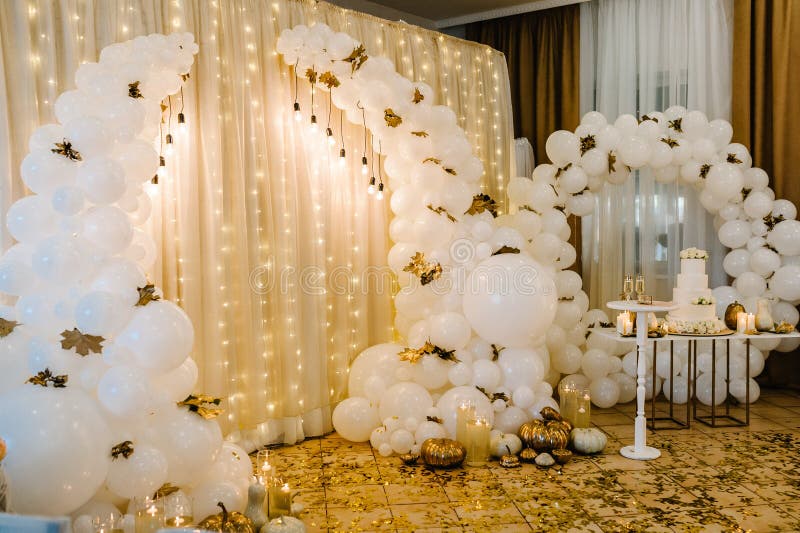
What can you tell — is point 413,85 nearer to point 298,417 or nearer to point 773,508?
point 298,417

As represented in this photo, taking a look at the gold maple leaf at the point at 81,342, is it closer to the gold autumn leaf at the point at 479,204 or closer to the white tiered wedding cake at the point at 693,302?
the gold autumn leaf at the point at 479,204

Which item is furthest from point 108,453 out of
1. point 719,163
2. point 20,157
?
point 719,163

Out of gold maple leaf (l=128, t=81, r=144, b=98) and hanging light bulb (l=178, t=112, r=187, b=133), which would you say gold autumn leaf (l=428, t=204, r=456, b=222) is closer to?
hanging light bulb (l=178, t=112, r=187, b=133)

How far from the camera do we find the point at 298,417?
463 centimetres

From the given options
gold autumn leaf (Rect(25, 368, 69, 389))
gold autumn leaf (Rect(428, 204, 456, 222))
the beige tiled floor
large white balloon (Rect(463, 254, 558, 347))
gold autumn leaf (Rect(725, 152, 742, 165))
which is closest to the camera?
gold autumn leaf (Rect(25, 368, 69, 389))

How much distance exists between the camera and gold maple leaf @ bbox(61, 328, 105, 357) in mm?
2896

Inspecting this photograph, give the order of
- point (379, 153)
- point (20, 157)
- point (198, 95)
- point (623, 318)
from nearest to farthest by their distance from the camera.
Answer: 1. point (20, 157)
2. point (198, 95)
3. point (623, 318)
4. point (379, 153)

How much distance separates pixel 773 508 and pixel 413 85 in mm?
3230

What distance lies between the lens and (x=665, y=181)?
17.8ft

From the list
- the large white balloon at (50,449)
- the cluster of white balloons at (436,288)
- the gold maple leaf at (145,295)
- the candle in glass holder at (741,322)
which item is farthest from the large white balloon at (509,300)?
the large white balloon at (50,449)

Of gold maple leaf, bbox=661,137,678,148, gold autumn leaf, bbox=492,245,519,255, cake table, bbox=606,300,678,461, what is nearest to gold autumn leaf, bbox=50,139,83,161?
gold autumn leaf, bbox=492,245,519,255

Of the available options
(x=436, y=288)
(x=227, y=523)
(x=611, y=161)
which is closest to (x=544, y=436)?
(x=436, y=288)

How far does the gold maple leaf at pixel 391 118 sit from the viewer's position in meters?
4.56

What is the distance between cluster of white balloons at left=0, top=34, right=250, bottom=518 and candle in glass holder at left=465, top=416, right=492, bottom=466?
142 centimetres
